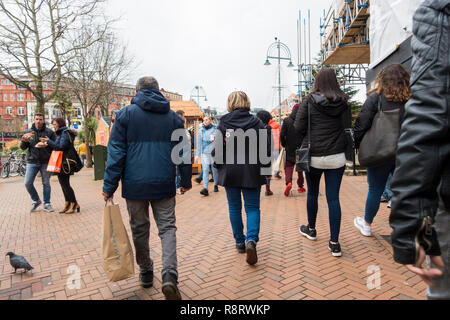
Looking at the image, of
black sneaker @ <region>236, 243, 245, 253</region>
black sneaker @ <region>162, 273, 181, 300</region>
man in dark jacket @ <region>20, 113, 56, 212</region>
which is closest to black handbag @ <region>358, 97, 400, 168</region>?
black sneaker @ <region>236, 243, 245, 253</region>

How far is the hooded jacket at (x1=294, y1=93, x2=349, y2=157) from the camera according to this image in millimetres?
3502

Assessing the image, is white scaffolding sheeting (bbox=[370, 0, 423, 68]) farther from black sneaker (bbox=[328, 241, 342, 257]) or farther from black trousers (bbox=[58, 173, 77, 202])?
black trousers (bbox=[58, 173, 77, 202])

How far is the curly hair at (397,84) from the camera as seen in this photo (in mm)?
3369

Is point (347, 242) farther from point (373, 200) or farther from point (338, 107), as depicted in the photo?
point (338, 107)

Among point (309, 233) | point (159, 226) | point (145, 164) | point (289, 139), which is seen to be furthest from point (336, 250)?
point (289, 139)

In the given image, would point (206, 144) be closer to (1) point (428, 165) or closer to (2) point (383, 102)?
(2) point (383, 102)

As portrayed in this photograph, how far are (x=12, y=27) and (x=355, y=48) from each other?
544 inches

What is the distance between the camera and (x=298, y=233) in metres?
4.57

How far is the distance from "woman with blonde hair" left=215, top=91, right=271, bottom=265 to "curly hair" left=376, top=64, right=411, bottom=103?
1.38 metres

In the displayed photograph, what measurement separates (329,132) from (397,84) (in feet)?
2.75

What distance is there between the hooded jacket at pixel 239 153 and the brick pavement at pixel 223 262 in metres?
0.91

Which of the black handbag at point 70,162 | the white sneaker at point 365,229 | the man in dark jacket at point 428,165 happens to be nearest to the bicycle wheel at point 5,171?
the black handbag at point 70,162

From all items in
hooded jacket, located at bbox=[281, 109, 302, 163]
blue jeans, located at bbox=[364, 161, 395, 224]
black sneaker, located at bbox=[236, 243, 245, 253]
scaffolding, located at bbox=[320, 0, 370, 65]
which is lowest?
black sneaker, located at bbox=[236, 243, 245, 253]
